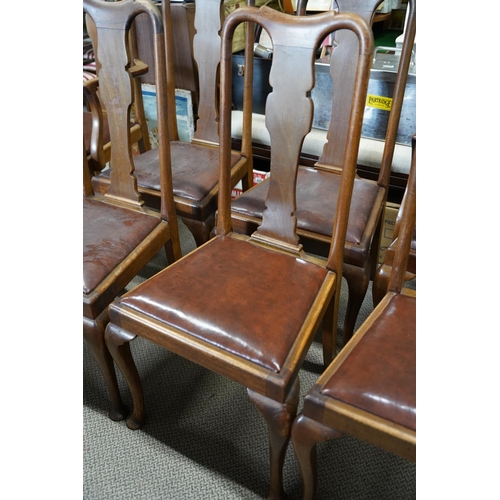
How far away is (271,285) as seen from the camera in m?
1.01

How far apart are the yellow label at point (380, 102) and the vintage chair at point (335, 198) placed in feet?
1.34

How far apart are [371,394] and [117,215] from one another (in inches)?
34.4

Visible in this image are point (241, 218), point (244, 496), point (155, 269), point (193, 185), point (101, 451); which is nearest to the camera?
point (244, 496)

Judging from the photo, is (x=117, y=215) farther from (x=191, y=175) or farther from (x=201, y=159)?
(x=201, y=159)

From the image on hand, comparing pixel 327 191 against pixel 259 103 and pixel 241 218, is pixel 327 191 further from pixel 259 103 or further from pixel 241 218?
pixel 259 103

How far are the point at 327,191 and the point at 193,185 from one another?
451mm

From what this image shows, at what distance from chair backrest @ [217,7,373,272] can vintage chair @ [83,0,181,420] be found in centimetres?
24

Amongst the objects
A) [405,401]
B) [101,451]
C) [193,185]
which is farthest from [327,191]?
[101,451]

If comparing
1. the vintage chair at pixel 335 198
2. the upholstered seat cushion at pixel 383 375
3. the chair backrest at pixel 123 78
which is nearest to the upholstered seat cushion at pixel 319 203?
the vintage chair at pixel 335 198

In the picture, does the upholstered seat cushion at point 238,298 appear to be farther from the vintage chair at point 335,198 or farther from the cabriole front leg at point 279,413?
the vintage chair at point 335,198

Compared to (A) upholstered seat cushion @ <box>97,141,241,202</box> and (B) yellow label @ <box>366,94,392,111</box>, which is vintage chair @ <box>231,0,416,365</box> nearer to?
(A) upholstered seat cushion @ <box>97,141,241,202</box>

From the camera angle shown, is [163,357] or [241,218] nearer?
[241,218]

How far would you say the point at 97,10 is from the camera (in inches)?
45.4

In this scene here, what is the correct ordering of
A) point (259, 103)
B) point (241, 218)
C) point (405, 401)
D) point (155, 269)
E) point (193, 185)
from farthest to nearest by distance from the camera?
A: point (259, 103), point (155, 269), point (193, 185), point (241, 218), point (405, 401)
